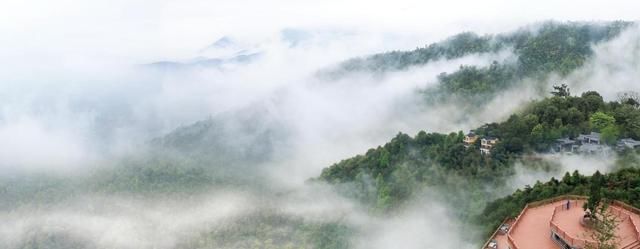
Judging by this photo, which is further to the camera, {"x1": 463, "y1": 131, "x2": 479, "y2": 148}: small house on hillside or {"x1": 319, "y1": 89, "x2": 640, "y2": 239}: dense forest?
{"x1": 463, "y1": 131, "x2": 479, "y2": 148}: small house on hillside

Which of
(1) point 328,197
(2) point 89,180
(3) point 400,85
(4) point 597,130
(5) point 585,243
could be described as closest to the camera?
(5) point 585,243

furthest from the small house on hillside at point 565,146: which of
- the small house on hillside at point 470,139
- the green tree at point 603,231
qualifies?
the green tree at point 603,231

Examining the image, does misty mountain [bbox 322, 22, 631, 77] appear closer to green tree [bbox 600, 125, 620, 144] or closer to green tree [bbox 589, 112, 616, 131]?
green tree [bbox 589, 112, 616, 131]

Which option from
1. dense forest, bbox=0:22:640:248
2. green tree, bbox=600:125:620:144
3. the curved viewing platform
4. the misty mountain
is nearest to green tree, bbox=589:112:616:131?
dense forest, bbox=0:22:640:248

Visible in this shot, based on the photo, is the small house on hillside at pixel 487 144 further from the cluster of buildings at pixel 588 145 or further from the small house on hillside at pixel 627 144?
the small house on hillside at pixel 627 144

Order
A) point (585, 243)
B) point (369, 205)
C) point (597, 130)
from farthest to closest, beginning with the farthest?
point (369, 205) → point (597, 130) → point (585, 243)

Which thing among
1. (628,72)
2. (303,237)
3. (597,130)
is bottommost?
(303,237)

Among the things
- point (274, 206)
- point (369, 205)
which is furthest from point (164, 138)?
point (369, 205)

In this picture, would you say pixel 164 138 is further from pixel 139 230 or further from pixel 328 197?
pixel 328 197
